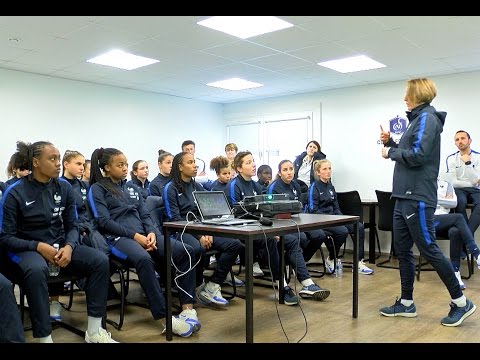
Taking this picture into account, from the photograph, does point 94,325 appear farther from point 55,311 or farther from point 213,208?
point 213,208

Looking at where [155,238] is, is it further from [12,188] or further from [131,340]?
[12,188]

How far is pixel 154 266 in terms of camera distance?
3057 millimetres

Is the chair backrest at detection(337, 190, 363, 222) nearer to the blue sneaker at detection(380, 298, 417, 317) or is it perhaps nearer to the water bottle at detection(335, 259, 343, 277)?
the water bottle at detection(335, 259, 343, 277)

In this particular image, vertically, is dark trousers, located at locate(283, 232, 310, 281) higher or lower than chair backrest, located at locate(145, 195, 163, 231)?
lower

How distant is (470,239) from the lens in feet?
14.6

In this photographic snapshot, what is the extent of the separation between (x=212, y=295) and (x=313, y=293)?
791mm

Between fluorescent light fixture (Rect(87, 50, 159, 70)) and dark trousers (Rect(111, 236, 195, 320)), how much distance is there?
9.21 feet

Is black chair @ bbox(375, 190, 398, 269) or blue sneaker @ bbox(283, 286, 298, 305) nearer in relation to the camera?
blue sneaker @ bbox(283, 286, 298, 305)

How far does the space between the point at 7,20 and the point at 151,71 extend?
→ 223cm

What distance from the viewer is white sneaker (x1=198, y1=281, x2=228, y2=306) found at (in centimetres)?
355

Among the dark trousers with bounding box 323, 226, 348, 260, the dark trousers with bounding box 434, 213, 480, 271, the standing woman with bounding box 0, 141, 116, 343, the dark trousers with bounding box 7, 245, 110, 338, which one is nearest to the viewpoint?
the dark trousers with bounding box 7, 245, 110, 338

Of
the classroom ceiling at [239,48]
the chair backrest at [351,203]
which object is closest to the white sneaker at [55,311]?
the classroom ceiling at [239,48]

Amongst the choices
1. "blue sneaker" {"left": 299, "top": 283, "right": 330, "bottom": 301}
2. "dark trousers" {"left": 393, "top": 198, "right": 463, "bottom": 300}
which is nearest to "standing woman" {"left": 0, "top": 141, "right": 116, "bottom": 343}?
"blue sneaker" {"left": 299, "top": 283, "right": 330, "bottom": 301}

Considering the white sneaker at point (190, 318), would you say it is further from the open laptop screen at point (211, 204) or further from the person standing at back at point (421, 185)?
the person standing at back at point (421, 185)
